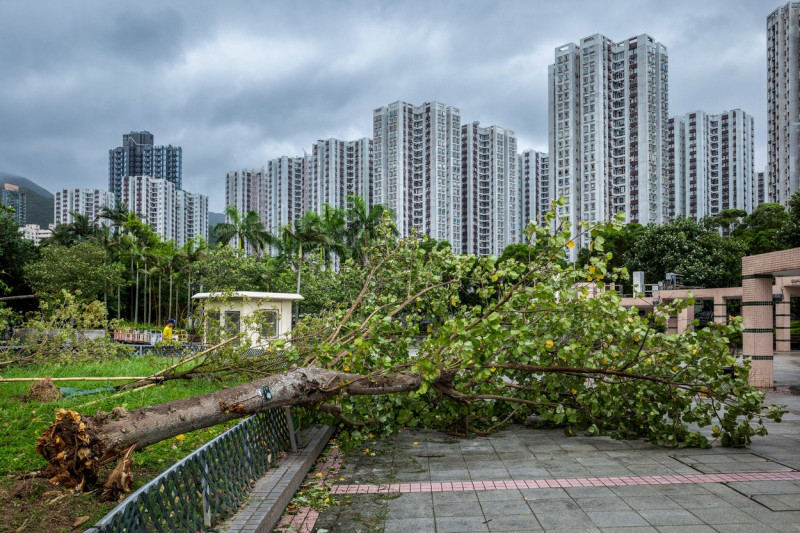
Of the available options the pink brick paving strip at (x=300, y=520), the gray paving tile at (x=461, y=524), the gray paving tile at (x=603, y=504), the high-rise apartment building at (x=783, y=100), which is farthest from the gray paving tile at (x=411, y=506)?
the high-rise apartment building at (x=783, y=100)

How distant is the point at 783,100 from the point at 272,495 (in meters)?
67.2

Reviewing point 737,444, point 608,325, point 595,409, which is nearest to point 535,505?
point 595,409

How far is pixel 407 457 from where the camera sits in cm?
752

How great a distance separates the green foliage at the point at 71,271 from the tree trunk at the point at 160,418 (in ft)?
87.3

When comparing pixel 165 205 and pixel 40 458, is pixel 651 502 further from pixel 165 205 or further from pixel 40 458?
pixel 165 205

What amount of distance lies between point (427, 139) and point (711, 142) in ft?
129

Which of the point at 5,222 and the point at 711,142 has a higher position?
the point at 711,142

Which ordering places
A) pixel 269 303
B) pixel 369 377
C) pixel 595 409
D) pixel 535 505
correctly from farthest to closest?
pixel 269 303
pixel 595 409
pixel 369 377
pixel 535 505

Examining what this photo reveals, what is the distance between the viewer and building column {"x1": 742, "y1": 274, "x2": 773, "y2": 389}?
14.9 meters

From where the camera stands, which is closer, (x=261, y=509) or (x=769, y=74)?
(x=261, y=509)

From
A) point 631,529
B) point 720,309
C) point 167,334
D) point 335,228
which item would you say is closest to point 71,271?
point 335,228

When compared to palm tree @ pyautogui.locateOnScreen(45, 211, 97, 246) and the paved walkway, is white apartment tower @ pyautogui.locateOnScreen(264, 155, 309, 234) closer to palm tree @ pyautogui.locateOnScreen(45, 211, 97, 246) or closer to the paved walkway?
palm tree @ pyautogui.locateOnScreen(45, 211, 97, 246)

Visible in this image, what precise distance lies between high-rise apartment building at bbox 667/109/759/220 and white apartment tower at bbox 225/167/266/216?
57.5 meters

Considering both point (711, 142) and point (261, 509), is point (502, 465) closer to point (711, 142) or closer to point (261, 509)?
point (261, 509)
